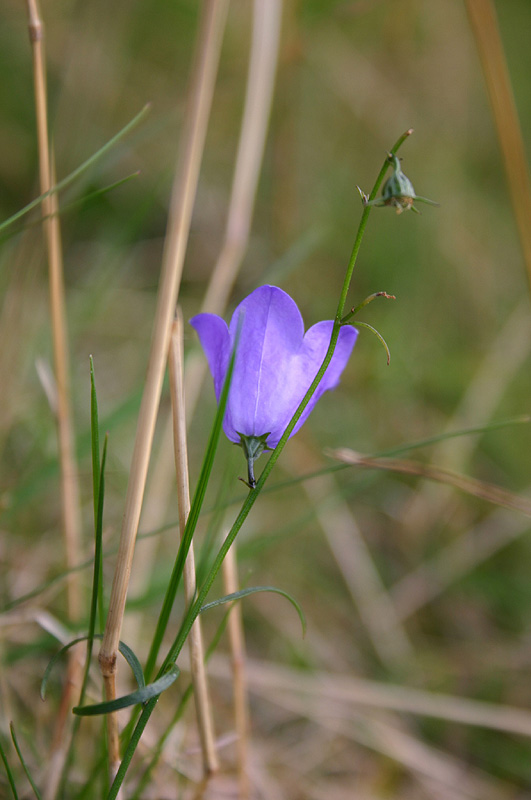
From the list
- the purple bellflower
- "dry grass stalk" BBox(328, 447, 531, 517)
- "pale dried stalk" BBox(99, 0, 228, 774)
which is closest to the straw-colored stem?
"pale dried stalk" BBox(99, 0, 228, 774)

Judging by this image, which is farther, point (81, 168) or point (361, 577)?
point (361, 577)

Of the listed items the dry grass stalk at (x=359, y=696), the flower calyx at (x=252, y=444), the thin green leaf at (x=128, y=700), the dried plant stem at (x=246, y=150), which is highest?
the dried plant stem at (x=246, y=150)

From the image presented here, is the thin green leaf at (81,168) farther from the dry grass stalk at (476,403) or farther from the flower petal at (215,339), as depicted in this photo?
the dry grass stalk at (476,403)

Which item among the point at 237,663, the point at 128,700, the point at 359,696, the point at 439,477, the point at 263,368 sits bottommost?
the point at 359,696

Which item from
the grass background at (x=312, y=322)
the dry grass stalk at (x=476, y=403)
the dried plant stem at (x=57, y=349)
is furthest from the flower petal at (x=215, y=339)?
the dry grass stalk at (x=476, y=403)

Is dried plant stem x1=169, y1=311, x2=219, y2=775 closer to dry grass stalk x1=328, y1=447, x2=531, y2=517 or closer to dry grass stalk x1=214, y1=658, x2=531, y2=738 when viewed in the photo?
dry grass stalk x1=328, y1=447, x2=531, y2=517

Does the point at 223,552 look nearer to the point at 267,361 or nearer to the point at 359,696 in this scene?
the point at 267,361

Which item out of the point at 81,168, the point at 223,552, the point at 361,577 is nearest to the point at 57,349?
the point at 81,168
